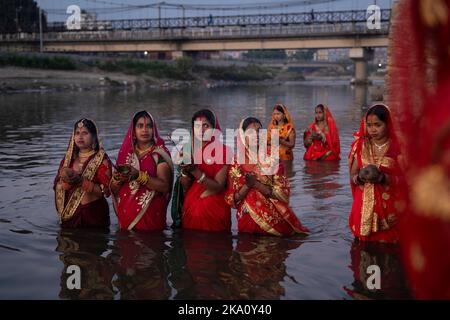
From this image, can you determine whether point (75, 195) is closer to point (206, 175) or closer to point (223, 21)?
point (206, 175)

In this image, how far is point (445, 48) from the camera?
159 centimetres

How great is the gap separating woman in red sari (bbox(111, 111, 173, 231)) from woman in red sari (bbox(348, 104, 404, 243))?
179cm

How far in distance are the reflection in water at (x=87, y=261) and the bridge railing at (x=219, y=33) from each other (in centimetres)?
5010

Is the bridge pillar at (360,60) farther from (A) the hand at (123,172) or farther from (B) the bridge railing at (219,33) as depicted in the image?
(A) the hand at (123,172)

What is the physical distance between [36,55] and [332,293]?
167 ft

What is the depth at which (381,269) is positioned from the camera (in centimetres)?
518

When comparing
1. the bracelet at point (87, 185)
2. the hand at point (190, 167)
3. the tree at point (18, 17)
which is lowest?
the bracelet at point (87, 185)

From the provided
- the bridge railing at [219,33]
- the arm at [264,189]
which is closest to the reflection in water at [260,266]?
the arm at [264,189]

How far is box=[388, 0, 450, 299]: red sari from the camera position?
1.51 metres

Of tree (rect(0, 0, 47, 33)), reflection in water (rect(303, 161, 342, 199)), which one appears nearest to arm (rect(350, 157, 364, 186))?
reflection in water (rect(303, 161, 342, 199))

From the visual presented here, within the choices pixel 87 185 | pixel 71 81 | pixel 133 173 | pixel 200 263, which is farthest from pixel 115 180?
pixel 71 81

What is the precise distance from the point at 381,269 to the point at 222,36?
200 feet

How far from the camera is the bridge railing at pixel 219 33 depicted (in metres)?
59.6
